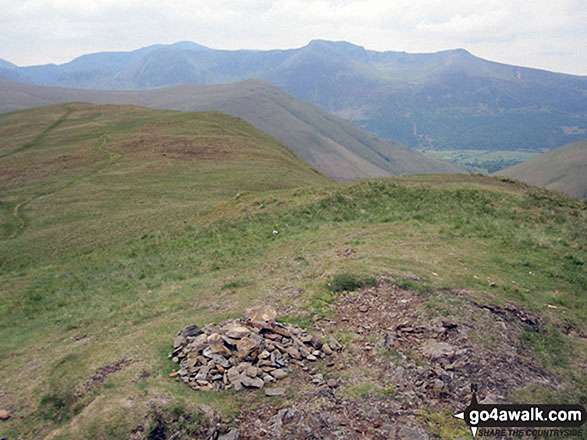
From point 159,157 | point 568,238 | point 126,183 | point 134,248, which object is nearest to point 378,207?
point 568,238

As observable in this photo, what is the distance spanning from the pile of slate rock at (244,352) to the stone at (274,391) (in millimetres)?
289

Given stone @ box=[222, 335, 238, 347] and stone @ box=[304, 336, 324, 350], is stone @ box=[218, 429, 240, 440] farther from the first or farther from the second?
stone @ box=[304, 336, 324, 350]

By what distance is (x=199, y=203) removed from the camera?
44.5m

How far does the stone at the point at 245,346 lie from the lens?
11.9 meters

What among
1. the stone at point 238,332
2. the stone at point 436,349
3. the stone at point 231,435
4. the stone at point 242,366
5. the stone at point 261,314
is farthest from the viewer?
the stone at point 261,314

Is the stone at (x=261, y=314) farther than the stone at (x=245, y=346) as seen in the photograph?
Yes

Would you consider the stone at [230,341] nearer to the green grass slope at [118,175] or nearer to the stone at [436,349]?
the stone at [436,349]

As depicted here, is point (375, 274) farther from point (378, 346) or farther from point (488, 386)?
point (488, 386)

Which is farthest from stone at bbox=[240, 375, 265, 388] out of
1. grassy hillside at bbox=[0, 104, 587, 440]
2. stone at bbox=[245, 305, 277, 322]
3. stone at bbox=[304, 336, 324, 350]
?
stone at bbox=[245, 305, 277, 322]

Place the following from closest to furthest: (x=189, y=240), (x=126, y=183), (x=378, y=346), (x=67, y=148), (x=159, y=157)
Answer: (x=378, y=346), (x=189, y=240), (x=126, y=183), (x=159, y=157), (x=67, y=148)

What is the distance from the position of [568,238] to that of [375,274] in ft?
48.7

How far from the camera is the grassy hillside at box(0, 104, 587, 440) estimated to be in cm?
1050

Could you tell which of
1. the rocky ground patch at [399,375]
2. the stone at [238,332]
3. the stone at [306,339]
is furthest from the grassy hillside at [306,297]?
the stone at [238,332]

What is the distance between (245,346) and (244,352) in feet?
0.58
